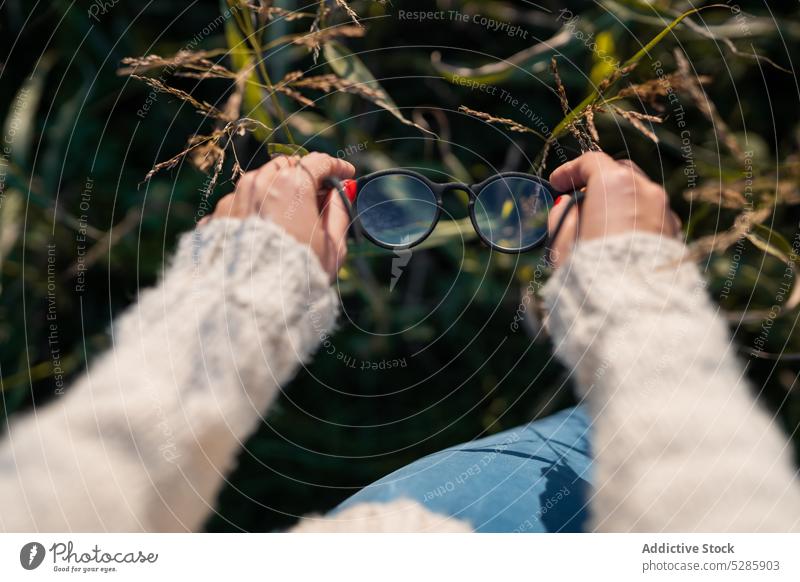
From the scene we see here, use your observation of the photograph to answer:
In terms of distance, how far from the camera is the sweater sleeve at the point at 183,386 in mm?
415

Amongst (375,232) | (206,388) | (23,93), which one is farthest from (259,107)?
(23,93)

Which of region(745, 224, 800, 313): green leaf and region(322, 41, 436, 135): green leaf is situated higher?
region(322, 41, 436, 135): green leaf

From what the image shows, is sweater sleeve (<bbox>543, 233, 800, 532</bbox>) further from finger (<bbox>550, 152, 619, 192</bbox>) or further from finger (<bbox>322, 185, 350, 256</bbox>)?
finger (<bbox>322, 185, 350, 256</bbox>)

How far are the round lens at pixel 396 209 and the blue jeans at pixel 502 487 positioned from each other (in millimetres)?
199

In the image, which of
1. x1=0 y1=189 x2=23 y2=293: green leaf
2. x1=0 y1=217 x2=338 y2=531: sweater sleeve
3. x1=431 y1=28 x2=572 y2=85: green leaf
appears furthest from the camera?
x1=0 y1=189 x2=23 y2=293: green leaf

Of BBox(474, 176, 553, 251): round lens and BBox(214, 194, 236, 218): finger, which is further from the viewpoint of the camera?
BBox(474, 176, 553, 251): round lens

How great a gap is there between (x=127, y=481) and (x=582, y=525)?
337 millimetres

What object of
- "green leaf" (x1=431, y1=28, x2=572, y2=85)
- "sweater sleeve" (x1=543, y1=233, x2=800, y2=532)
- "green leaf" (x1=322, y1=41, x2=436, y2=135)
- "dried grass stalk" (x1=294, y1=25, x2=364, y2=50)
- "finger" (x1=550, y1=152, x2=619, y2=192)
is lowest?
"sweater sleeve" (x1=543, y1=233, x2=800, y2=532)

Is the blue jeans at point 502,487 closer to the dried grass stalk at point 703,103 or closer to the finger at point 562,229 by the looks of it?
the finger at point 562,229

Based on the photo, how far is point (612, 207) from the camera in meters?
0.45

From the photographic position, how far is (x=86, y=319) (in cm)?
82

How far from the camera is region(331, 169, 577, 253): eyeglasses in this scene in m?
0.57

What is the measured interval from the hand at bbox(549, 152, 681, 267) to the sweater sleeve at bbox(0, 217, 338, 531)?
185mm

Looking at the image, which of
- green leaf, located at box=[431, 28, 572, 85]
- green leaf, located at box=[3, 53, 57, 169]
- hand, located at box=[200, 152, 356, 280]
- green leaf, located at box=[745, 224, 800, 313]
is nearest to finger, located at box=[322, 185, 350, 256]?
hand, located at box=[200, 152, 356, 280]
